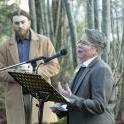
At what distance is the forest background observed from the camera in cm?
612

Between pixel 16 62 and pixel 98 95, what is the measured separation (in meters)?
1.60

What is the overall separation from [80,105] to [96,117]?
19cm

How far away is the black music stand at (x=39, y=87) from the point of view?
3.55m

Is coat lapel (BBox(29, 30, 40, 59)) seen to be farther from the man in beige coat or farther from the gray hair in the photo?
the gray hair

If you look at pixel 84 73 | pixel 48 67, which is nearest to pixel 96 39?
pixel 84 73

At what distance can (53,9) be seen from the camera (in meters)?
9.24

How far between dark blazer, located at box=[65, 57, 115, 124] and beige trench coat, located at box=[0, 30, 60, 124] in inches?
47.2

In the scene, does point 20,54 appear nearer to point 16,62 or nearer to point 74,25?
point 16,62

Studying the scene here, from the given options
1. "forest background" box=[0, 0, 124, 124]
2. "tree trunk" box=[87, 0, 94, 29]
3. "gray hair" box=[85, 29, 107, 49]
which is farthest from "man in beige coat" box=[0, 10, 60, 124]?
"gray hair" box=[85, 29, 107, 49]

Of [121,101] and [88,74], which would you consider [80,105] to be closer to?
[88,74]

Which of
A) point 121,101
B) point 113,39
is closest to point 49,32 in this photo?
A: point 113,39

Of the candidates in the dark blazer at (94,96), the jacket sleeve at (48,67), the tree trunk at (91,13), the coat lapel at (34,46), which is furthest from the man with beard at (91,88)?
the tree trunk at (91,13)

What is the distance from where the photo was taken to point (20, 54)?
509 centimetres

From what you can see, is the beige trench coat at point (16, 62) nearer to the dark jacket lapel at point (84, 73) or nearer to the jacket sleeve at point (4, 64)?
the jacket sleeve at point (4, 64)
